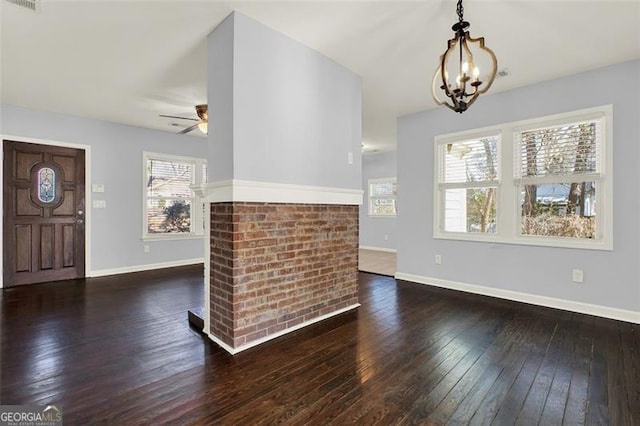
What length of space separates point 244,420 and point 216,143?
2002 millimetres

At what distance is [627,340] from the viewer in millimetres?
2623

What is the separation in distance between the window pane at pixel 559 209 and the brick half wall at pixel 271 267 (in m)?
2.39

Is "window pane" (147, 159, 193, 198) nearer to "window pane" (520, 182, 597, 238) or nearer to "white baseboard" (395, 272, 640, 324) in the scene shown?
"white baseboard" (395, 272, 640, 324)

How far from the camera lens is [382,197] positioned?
27.3 ft

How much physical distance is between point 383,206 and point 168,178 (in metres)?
5.31

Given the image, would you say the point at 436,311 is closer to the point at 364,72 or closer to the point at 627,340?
the point at 627,340

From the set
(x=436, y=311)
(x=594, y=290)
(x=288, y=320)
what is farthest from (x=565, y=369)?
(x=288, y=320)

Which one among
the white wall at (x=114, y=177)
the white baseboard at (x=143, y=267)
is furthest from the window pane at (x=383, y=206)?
the white wall at (x=114, y=177)

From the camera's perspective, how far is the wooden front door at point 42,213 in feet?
14.1

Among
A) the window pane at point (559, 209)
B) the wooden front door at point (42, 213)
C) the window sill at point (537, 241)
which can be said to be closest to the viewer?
the window sill at point (537, 241)

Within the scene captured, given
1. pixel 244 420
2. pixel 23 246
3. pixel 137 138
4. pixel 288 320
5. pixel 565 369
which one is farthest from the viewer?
A: pixel 137 138

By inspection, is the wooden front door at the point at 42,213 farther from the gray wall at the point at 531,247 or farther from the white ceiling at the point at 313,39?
the gray wall at the point at 531,247

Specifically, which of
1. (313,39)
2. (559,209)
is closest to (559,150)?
(559,209)

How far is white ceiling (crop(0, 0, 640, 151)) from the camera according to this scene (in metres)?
2.33
